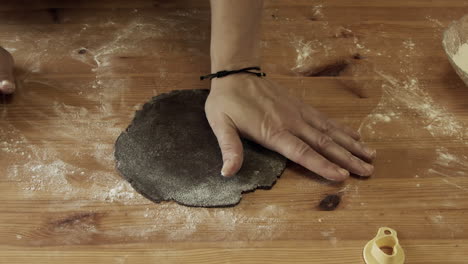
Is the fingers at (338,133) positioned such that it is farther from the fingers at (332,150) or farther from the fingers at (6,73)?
the fingers at (6,73)

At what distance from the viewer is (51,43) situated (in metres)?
1.37

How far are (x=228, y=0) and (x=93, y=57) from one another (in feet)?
1.40

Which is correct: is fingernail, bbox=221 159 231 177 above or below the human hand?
below

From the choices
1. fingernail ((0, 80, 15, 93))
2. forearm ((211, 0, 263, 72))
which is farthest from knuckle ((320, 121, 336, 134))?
fingernail ((0, 80, 15, 93))

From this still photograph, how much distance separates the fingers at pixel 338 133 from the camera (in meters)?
1.06

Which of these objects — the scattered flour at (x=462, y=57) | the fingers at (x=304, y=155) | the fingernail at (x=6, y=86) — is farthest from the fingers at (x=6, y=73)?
the scattered flour at (x=462, y=57)

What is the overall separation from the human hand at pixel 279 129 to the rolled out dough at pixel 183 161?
0.11ft

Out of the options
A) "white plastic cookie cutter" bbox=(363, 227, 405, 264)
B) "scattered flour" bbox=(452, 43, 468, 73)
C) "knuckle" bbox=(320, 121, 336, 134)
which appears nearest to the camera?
"white plastic cookie cutter" bbox=(363, 227, 405, 264)

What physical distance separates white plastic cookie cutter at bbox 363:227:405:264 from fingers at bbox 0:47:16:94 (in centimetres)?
92

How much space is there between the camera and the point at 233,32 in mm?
1162

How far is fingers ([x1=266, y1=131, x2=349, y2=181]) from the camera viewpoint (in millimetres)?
1004

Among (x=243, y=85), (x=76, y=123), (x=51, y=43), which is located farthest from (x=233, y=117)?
(x=51, y=43)

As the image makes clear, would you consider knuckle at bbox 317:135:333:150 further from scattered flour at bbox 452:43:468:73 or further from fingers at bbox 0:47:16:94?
fingers at bbox 0:47:16:94

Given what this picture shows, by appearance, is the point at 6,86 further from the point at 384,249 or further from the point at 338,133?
the point at 384,249
